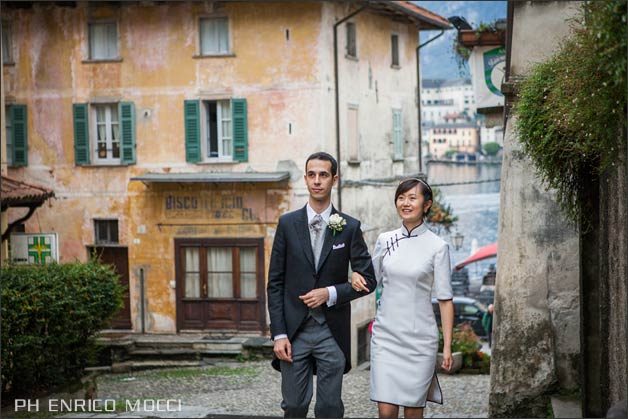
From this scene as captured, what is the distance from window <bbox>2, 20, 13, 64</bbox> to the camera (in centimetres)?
2795

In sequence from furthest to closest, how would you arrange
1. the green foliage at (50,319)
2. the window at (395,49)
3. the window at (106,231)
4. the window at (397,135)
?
the window at (397,135), the window at (395,49), the window at (106,231), the green foliage at (50,319)

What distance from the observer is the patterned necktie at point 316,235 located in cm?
727

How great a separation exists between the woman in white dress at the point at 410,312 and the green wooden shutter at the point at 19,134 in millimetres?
22291

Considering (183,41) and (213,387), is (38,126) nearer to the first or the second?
(183,41)

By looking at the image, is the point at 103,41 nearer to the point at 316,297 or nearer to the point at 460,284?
the point at 316,297

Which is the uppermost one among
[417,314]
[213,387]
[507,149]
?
[507,149]

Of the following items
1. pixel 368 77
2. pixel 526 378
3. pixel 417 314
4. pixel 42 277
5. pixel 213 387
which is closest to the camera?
pixel 417 314

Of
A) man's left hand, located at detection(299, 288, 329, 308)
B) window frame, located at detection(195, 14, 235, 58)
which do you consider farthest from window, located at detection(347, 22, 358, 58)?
man's left hand, located at detection(299, 288, 329, 308)

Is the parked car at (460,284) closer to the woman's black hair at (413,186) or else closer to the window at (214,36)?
the window at (214,36)

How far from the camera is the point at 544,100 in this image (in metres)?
8.18

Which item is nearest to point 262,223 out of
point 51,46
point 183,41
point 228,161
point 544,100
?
point 228,161

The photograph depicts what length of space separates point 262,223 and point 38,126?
6324mm

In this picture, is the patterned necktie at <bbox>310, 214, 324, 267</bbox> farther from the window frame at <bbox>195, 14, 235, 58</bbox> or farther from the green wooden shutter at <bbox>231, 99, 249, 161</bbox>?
the window frame at <bbox>195, 14, 235, 58</bbox>

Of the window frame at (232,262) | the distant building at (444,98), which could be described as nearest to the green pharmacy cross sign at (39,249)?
the window frame at (232,262)
